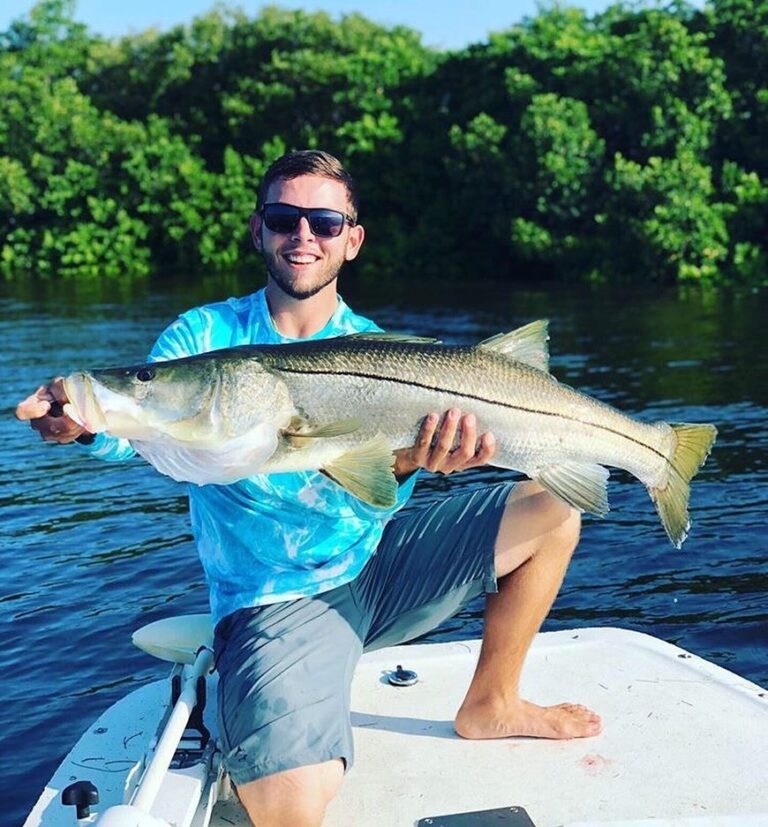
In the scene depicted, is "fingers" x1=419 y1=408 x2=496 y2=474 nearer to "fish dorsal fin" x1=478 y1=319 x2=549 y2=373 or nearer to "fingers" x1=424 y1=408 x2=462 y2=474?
"fingers" x1=424 y1=408 x2=462 y2=474

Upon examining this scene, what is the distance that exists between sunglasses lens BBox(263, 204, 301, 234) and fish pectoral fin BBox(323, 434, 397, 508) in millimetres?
1032

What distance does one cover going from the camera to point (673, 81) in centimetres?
3272

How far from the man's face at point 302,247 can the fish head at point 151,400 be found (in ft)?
2.57

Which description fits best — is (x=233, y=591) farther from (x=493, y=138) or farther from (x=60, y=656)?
(x=493, y=138)

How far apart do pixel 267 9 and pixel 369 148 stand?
10.8 meters

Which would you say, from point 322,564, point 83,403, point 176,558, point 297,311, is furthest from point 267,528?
point 176,558

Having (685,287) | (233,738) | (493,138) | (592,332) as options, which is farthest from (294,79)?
(233,738)

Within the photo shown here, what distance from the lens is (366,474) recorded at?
380 centimetres

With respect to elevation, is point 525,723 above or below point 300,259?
below

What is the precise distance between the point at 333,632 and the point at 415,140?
37.6 metres

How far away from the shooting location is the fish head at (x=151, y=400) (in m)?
3.46

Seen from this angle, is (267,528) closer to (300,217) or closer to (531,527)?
(531,527)

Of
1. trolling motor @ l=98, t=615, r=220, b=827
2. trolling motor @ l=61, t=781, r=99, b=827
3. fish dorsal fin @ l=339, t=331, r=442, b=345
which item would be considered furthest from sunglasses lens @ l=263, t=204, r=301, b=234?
trolling motor @ l=61, t=781, r=99, b=827

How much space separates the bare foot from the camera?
4.43 m
